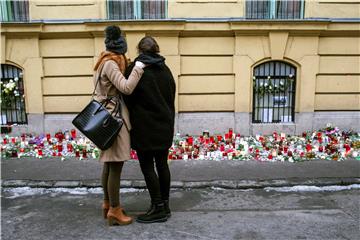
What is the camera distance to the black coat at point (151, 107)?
3631 millimetres

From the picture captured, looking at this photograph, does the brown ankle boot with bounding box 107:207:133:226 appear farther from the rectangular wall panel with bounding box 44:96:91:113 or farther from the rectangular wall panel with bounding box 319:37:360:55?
the rectangular wall panel with bounding box 319:37:360:55

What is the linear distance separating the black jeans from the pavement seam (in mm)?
1177

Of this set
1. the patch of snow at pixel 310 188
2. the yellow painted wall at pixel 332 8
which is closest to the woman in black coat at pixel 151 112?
the patch of snow at pixel 310 188

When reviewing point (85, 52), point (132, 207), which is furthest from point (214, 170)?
point (85, 52)

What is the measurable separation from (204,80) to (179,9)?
1560 millimetres

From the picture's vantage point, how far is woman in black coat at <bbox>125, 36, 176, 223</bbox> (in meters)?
3.64

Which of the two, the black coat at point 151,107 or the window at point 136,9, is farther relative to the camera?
the window at point 136,9

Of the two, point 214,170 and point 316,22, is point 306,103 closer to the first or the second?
point 316,22

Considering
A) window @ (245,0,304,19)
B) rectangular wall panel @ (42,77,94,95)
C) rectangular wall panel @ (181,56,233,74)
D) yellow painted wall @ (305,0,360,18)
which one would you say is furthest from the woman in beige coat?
yellow painted wall @ (305,0,360,18)

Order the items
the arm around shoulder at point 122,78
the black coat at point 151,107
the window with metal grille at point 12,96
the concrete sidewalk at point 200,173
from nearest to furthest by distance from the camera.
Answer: the arm around shoulder at point 122,78, the black coat at point 151,107, the concrete sidewalk at point 200,173, the window with metal grille at point 12,96

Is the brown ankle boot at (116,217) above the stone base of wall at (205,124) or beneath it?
beneath

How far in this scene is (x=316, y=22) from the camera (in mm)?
7484

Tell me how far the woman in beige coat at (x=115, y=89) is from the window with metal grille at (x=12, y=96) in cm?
497

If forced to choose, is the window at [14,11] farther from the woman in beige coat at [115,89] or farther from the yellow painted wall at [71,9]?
the woman in beige coat at [115,89]
